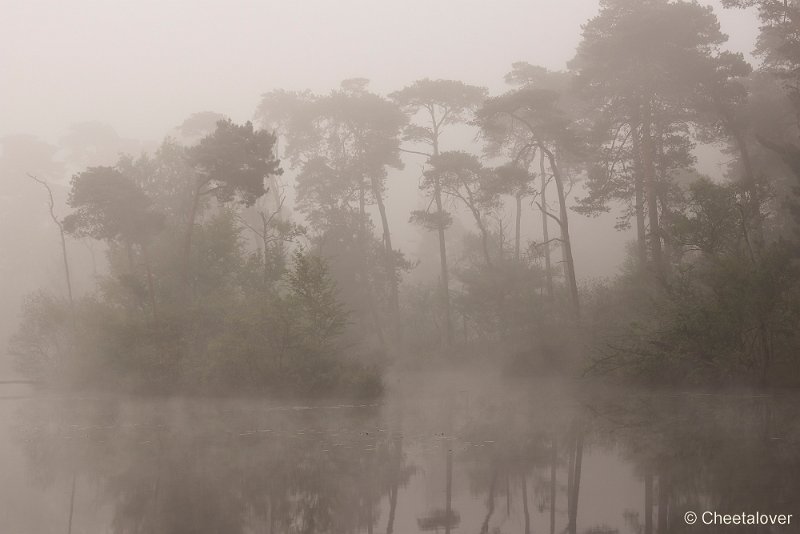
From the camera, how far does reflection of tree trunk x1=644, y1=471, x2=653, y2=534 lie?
10.9 meters

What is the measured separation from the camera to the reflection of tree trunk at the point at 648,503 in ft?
35.6

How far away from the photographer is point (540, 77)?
5456 centimetres

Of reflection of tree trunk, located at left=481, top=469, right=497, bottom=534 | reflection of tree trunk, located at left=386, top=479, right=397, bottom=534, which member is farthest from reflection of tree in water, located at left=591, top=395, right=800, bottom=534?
reflection of tree trunk, located at left=386, top=479, right=397, bottom=534

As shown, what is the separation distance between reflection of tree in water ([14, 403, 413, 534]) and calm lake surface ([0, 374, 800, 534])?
0.16 ft

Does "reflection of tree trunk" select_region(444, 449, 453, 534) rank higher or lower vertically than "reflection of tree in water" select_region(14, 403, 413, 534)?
lower

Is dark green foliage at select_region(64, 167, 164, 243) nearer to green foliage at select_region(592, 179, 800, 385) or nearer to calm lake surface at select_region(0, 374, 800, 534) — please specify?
calm lake surface at select_region(0, 374, 800, 534)

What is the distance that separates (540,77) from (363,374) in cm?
3026

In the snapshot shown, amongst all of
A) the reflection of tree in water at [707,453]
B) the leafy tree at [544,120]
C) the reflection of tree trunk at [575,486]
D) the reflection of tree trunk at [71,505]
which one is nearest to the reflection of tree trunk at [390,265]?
the leafy tree at [544,120]

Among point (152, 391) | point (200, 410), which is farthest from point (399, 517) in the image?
point (152, 391)

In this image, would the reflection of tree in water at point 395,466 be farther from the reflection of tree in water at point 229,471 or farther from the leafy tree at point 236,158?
the leafy tree at point 236,158

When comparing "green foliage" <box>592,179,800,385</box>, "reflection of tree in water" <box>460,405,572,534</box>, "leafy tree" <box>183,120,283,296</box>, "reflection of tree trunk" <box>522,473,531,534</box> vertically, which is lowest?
"reflection of tree trunk" <box>522,473,531,534</box>

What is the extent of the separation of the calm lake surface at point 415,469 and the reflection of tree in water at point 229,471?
1.9 inches

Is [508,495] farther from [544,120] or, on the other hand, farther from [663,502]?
[544,120]

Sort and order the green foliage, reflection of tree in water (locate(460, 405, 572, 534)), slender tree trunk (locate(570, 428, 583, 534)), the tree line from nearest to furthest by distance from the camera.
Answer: slender tree trunk (locate(570, 428, 583, 534)), reflection of tree in water (locate(460, 405, 572, 534)), the green foliage, the tree line
